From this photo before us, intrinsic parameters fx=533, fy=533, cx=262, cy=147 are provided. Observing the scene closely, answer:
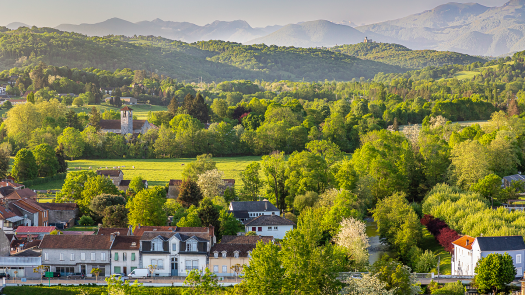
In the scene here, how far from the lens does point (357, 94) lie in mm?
162375

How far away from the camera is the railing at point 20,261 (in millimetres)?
38844

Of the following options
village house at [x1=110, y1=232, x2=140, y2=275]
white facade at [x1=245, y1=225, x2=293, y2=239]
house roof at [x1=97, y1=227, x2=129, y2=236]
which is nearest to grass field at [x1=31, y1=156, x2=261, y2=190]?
white facade at [x1=245, y1=225, x2=293, y2=239]

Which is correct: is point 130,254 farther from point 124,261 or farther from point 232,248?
point 232,248

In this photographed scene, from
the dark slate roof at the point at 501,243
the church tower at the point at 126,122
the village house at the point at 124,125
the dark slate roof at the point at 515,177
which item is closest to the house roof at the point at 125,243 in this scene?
the dark slate roof at the point at 501,243

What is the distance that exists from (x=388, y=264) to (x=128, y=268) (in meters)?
19.1

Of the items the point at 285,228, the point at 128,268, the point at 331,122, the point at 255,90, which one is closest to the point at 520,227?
the point at 285,228

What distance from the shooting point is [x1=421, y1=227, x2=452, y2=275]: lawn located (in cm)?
4203

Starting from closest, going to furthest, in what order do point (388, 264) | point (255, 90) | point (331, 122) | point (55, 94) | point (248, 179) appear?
point (388, 264), point (248, 179), point (331, 122), point (55, 94), point (255, 90)

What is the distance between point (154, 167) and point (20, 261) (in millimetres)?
39215

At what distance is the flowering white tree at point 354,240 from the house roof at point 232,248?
23.9 feet

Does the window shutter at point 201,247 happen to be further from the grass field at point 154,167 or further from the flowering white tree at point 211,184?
the grass field at point 154,167

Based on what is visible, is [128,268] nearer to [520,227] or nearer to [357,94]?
[520,227]

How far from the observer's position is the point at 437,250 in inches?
1796

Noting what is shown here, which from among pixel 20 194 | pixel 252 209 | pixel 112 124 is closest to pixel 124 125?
pixel 112 124
